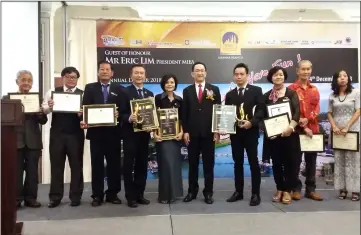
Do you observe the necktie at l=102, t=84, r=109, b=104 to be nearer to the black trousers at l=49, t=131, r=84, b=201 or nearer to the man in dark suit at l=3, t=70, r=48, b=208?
the black trousers at l=49, t=131, r=84, b=201

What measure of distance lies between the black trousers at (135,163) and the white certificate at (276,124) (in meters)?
1.16

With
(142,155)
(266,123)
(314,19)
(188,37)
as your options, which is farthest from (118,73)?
(314,19)

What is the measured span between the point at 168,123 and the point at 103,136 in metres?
0.64

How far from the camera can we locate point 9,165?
2.56 meters

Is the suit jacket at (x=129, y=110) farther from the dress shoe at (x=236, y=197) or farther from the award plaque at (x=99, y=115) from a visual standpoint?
the dress shoe at (x=236, y=197)

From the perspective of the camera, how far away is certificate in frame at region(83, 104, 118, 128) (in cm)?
333

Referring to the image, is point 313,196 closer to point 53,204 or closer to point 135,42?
point 53,204

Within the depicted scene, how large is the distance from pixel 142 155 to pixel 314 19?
10.5 feet

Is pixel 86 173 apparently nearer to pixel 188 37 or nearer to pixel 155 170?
pixel 155 170

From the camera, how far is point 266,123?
3.33 metres

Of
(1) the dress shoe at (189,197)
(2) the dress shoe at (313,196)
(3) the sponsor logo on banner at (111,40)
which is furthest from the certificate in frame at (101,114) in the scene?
(2) the dress shoe at (313,196)

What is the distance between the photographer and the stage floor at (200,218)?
8.89ft

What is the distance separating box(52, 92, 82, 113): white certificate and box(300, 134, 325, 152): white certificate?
221 cm

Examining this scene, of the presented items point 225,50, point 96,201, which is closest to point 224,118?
point 96,201
